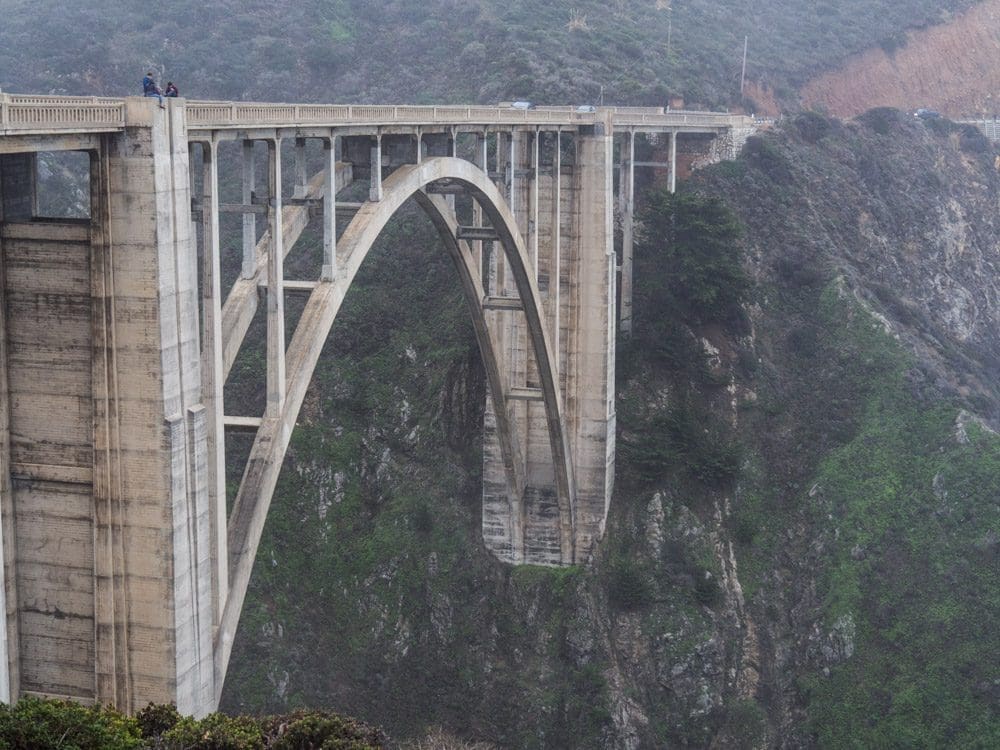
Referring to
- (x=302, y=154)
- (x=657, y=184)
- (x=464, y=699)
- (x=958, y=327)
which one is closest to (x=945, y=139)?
(x=958, y=327)

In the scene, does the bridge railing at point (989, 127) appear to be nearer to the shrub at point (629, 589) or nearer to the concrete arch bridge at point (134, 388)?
the shrub at point (629, 589)

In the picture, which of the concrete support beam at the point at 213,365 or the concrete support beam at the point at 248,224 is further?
the concrete support beam at the point at 248,224

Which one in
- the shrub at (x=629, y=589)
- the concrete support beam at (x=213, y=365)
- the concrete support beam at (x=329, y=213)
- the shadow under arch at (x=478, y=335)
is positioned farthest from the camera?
the shrub at (x=629, y=589)

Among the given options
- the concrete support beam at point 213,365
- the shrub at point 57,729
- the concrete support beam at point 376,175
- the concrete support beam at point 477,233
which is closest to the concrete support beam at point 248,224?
the concrete support beam at point 213,365

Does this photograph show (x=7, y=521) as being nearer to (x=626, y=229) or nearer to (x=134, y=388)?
(x=134, y=388)

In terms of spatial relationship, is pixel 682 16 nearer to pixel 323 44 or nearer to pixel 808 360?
pixel 323 44

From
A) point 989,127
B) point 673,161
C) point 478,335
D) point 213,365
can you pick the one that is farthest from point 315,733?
point 989,127
